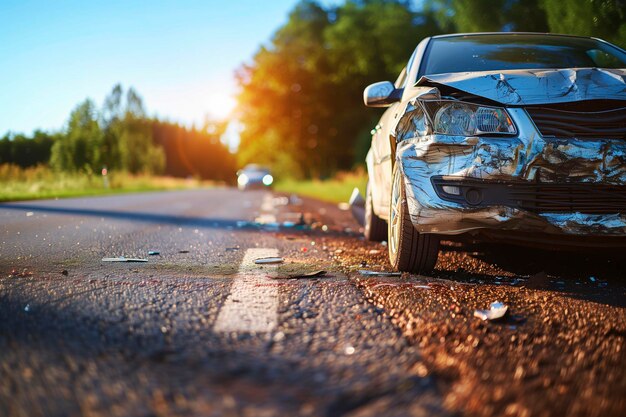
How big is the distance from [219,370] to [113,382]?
12.5 inches

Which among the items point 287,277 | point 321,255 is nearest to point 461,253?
point 321,255

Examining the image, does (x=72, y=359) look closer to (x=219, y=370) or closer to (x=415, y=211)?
(x=219, y=370)

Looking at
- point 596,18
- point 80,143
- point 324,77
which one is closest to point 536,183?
point 596,18

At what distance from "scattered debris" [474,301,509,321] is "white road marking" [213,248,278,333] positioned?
3.07ft

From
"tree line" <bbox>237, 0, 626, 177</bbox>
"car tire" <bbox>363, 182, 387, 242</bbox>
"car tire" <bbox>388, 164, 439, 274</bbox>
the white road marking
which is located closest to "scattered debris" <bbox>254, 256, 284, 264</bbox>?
the white road marking

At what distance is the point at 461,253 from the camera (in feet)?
16.5

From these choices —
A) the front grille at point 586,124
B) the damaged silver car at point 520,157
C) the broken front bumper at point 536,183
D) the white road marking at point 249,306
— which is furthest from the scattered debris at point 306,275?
the front grille at point 586,124

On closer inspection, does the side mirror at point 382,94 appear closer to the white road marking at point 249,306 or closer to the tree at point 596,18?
the white road marking at point 249,306

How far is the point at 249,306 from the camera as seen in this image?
2.70 meters

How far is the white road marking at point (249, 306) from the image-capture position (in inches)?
92.4

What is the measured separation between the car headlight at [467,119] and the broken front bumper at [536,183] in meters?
0.05

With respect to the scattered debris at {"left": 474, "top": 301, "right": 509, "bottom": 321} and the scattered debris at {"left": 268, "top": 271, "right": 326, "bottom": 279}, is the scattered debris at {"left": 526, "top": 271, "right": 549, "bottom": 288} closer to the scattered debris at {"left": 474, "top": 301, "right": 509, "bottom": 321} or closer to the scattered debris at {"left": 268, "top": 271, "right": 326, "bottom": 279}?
the scattered debris at {"left": 474, "top": 301, "right": 509, "bottom": 321}

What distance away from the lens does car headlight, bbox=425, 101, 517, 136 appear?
10.9ft

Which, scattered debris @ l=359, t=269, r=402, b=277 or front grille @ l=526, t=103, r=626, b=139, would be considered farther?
scattered debris @ l=359, t=269, r=402, b=277
